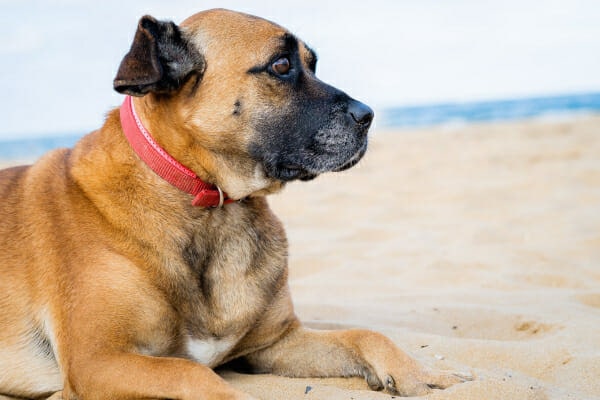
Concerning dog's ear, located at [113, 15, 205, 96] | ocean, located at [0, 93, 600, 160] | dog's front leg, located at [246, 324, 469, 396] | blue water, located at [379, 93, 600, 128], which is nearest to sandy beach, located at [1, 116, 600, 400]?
dog's front leg, located at [246, 324, 469, 396]

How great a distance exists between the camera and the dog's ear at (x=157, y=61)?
9.96 feet

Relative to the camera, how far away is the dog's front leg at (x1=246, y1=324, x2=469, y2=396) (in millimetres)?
3207

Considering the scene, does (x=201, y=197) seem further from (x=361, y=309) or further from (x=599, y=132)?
(x=599, y=132)

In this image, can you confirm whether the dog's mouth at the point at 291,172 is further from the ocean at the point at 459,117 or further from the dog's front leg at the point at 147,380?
the ocean at the point at 459,117

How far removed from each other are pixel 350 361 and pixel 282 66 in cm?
152

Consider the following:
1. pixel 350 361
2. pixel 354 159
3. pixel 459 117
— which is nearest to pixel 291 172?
pixel 354 159

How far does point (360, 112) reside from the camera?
138 inches

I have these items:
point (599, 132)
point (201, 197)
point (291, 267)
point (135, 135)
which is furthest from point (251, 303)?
point (599, 132)

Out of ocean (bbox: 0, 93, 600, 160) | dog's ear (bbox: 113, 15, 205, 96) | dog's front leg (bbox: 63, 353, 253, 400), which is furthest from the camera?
ocean (bbox: 0, 93, 600, 160)

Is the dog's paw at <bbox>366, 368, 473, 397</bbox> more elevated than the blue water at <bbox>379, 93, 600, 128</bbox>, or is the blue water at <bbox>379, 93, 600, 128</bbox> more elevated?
the dog's paw at <bbox>366, 368, 473, 397</bbox>

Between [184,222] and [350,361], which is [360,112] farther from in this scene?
[350,361]

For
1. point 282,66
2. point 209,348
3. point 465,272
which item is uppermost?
point 282,66

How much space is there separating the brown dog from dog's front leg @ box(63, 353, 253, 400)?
11 centimetres

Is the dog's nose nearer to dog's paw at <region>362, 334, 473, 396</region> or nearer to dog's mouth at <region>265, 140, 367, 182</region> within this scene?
dog's mouth at <region>265, 140, 367, 182</region>
